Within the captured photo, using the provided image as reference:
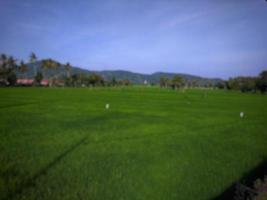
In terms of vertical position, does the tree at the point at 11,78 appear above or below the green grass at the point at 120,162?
above

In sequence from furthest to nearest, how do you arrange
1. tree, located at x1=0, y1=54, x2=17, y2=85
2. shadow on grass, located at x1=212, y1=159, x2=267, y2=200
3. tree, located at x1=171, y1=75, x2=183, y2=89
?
tree, located at x1=171, y1=75, x2=183, y2=89, tree, located at x1=0, y1=54, x2=17, y2=85, shadow on grass, located at x1=212, y1=159, x2=267, y2=200

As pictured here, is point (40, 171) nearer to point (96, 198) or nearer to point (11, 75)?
point (96, 198)

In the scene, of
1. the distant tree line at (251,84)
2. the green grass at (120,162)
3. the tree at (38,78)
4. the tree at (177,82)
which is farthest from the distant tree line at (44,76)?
the green grass at (120,162)

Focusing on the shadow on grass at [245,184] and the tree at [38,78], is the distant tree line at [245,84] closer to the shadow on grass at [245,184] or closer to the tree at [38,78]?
the tree at [38,78]

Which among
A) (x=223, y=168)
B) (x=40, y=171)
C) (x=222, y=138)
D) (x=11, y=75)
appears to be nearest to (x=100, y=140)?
(x=40, y=171)

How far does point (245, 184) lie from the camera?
6.57 meters

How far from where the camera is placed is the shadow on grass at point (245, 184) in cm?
561

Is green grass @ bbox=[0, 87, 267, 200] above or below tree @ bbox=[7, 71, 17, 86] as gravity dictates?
below

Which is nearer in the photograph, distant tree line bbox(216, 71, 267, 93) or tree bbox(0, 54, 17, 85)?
tree bbox(0, 54, 17, 85)

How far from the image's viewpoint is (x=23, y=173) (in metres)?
6.53

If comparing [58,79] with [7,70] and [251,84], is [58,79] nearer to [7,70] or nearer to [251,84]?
[7,70]

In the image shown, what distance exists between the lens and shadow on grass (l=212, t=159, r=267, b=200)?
5.61m

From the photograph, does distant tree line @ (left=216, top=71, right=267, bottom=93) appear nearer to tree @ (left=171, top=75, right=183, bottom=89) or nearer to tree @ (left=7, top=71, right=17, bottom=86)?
tree @ (left=171, top=75, right=183, bottom=89)

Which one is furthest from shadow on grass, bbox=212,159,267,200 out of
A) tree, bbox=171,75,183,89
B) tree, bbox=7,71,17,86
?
tree, bbox=171,75,183,89
